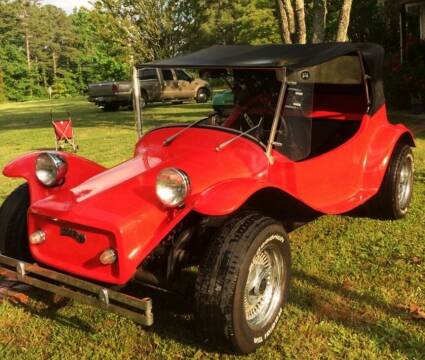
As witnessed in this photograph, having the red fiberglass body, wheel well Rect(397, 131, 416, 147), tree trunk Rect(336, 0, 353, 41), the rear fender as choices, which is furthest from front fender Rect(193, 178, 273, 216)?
tree trunk Rect(336, 0, 353, 41)

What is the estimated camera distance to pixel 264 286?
3.17m

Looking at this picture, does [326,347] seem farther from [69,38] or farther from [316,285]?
[69,38]

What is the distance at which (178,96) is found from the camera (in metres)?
20.5

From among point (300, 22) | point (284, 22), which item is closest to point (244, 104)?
point (300, 22)

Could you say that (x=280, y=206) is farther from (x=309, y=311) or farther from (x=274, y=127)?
(x=309, y=311)

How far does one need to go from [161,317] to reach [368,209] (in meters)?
2.59

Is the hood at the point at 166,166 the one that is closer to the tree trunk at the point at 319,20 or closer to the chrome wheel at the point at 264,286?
the chrome wheel at the point at 264,286

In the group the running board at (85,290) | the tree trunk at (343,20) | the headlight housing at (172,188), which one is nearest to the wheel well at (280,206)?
the headlight housing at (172,188)

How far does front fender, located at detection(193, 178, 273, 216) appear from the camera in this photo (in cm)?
280

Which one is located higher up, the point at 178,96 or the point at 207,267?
the point at 207,267

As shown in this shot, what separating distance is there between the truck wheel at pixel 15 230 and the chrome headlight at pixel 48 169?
24 cm

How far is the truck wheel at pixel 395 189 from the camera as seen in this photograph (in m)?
4.80

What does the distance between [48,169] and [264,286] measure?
177 cm

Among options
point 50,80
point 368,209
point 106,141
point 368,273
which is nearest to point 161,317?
point 368,273
